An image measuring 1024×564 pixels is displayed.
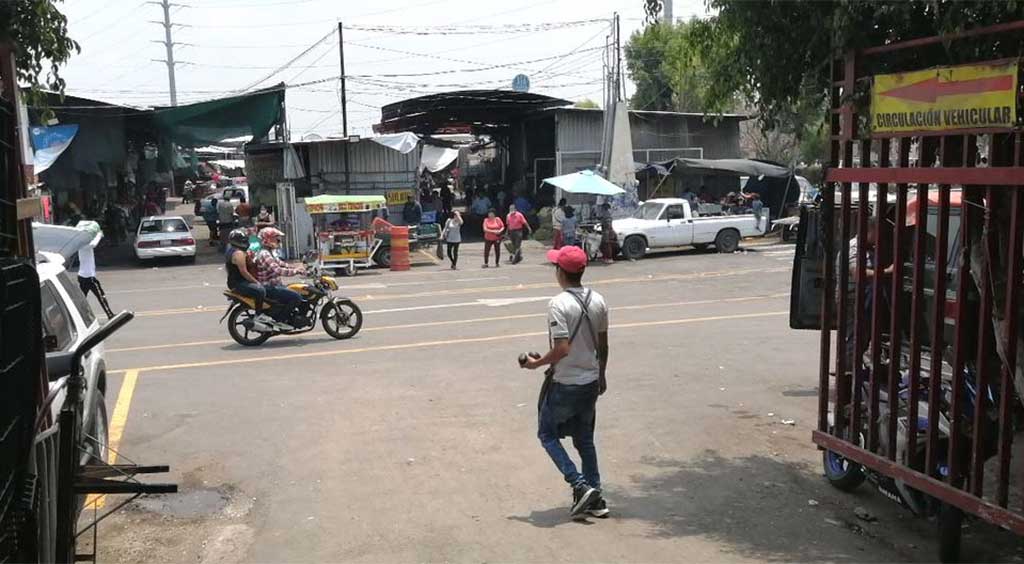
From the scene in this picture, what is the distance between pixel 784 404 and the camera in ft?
29.1

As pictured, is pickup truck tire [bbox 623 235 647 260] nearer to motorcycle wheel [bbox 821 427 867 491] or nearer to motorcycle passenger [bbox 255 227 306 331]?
motorcycle passenger [bbox 255 227 306 331]

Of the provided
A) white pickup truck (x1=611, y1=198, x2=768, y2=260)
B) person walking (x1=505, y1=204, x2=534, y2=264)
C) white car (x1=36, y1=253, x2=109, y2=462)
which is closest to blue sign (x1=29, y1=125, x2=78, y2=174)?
person walking (x1=505, y1=204, x2=534, y2=264)

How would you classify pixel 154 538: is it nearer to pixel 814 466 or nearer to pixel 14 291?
pixel 14 291

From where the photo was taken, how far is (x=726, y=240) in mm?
26797

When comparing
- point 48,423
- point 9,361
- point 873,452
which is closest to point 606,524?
point 873,452

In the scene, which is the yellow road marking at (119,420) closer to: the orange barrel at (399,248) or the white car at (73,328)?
the white car at (73,328)

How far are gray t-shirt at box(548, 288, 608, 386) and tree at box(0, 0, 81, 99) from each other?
3207 mm

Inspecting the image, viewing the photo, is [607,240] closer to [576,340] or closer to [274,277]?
[274,277]

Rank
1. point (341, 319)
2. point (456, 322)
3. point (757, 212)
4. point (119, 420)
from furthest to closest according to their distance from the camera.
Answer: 1. point (757, 212)
2. point (456, 322)
3. point (341, 319)
4. point (119, 420)

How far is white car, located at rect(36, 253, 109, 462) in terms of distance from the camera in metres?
6.29

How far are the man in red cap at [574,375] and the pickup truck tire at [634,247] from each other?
19.8m

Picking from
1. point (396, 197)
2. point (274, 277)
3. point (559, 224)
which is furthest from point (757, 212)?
point (274, 277)

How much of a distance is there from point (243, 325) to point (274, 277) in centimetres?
80

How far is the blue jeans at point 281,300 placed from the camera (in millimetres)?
12602
